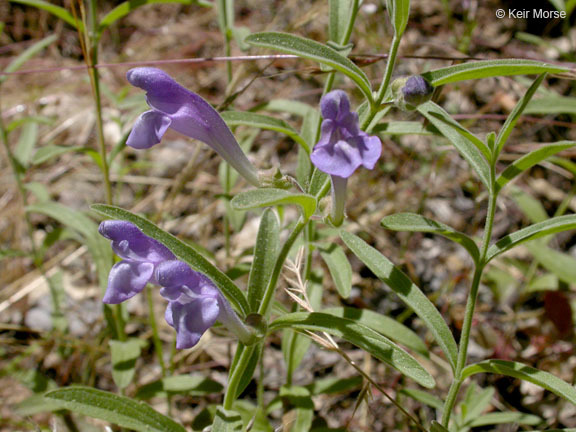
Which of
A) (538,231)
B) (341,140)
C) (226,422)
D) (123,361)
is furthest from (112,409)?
(538,231)

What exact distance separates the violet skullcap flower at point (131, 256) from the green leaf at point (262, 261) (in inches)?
16.2

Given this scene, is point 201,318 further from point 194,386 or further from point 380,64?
point 380,64

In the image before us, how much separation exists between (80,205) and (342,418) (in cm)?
316

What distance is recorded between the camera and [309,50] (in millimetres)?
2018

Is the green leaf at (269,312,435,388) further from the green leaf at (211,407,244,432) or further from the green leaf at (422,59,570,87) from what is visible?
the green leaf at (422,59,570,87)

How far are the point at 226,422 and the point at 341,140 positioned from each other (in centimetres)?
122

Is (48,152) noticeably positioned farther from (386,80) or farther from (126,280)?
(386,80)

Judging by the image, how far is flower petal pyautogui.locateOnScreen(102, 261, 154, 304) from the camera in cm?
205

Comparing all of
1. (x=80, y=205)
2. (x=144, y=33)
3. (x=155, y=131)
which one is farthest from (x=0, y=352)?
(x=144, y=33)

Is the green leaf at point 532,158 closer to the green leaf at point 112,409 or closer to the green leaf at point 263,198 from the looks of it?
the green leaf at point 263,198

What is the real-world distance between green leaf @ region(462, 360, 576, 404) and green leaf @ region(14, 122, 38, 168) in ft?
10.4

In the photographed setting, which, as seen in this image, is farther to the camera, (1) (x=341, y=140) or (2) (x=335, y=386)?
(2) (x=335, y=386)

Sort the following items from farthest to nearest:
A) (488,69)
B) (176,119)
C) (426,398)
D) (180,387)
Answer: (180,387) → (426,398) → (176,119) → (488,69)

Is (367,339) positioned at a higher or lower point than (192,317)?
lower
